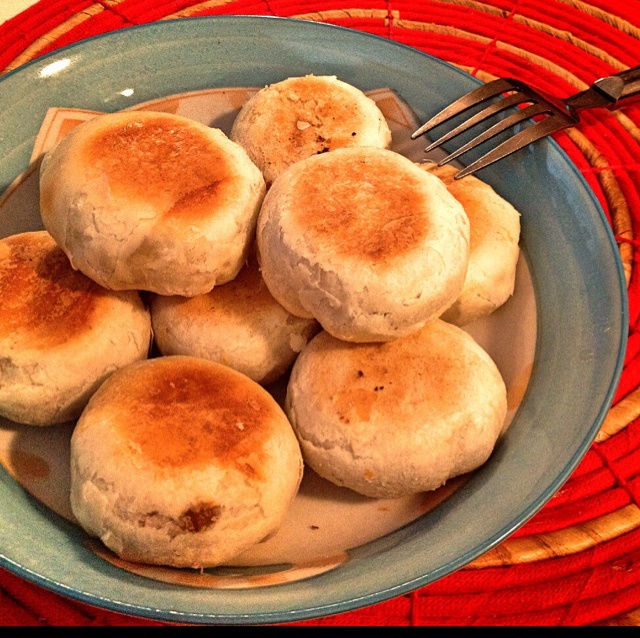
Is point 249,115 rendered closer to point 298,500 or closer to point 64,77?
point 64,77

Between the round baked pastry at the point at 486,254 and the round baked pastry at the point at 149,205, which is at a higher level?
the round baked pastry at the point at 149,205

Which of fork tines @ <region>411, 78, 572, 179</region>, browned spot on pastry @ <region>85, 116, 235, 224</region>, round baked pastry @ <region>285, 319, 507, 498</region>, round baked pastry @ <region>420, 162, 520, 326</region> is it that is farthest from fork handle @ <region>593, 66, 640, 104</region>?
browned spot on pastry @ <region>85, 116, 235, 224</region>

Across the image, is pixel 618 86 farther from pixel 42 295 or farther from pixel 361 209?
pixel 42 295

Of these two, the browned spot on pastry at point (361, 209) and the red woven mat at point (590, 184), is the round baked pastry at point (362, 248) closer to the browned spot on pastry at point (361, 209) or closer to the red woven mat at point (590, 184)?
the browned spot on pastry at point (361, 209)

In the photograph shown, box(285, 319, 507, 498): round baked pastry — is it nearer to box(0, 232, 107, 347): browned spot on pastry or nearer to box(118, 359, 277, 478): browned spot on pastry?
box(118, 359, 277, 478): browned spot on pastry

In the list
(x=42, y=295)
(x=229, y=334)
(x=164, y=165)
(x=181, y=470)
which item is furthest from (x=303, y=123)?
(x=181, y=470)

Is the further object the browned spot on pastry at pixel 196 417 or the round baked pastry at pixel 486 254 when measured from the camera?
the round baked pastry at pixel 486 254

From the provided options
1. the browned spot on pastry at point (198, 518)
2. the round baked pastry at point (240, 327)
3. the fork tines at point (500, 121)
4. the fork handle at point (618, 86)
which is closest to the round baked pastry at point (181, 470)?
the browned spot on pastry at point (198, 518)
